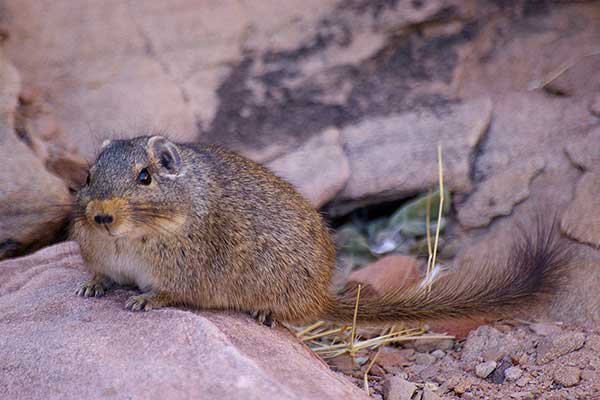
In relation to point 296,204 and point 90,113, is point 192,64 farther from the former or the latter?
point 296,204

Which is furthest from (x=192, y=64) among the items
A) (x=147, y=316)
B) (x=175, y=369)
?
(x=175, y=369)

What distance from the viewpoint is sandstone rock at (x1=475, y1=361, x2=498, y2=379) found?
5.54 meters

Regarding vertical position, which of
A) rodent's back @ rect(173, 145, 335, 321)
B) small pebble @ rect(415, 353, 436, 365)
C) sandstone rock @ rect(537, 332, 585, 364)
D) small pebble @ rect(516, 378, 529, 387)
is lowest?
small pebble @ rect(415, 353, 436, 365)

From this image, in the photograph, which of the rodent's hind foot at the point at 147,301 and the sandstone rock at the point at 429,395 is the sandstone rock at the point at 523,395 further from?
the rodent's hind foot at the point at 147,301

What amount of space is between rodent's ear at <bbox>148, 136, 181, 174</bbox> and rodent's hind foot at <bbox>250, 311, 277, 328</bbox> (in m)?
0.98

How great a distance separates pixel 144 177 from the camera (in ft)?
16.1

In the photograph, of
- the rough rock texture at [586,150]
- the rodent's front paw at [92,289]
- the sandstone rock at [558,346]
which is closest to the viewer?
the rodent's front paw at [92,289]

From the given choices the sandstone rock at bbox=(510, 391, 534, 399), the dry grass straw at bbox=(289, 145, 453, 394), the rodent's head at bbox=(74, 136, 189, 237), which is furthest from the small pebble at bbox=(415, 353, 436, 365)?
→ the rodent's head at bbox=(74, 136, 189, 237)

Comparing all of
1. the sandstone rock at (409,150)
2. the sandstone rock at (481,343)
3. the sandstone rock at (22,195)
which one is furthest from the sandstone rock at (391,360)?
the sandstone rock at (22,195)

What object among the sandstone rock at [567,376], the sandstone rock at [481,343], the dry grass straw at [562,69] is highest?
the dry grass straw at [562,69]

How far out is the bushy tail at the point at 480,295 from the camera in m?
5.43

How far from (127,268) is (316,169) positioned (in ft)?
8.93

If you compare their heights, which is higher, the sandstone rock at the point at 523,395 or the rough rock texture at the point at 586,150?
the rough rock texture at the point at 586,150

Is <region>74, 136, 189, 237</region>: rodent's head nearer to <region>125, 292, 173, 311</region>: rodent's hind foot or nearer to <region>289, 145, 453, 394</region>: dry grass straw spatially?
<region>125, 292, 173, 311</region>: rodent's hind foot
